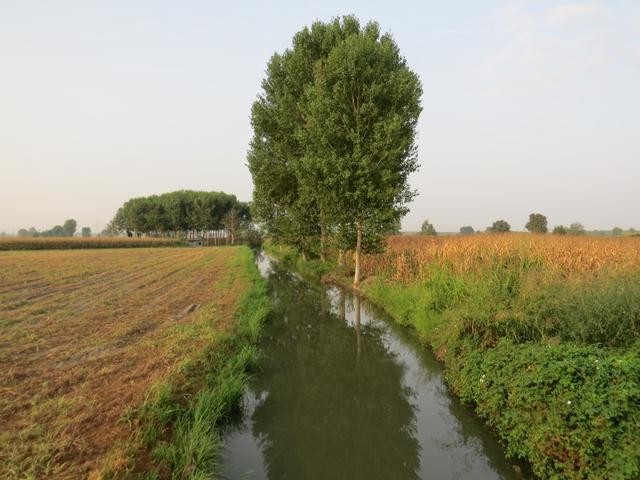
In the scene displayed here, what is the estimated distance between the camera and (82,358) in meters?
7.24

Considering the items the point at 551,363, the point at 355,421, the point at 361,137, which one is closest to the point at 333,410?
the point at 355,421

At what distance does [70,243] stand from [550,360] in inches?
2647

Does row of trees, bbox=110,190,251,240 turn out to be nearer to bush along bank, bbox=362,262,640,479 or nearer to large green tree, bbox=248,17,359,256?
large green tree, bbox=248,17,359,256

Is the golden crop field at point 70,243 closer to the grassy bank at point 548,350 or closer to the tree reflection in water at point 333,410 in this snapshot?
the tree reflection in water at point 333,410

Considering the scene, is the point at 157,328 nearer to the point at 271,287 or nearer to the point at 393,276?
the point at 393,276

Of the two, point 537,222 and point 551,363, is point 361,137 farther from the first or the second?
point 537,222

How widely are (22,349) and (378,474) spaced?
24.5 feet

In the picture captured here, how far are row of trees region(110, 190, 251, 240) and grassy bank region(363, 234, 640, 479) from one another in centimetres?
7927

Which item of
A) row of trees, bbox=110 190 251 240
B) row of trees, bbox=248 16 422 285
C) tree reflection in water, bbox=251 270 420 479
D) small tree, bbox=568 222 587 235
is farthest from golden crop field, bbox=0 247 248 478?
row of trees, bbox=110 190 251 240

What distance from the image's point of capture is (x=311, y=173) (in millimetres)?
17047

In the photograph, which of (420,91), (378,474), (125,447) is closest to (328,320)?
(378,474)

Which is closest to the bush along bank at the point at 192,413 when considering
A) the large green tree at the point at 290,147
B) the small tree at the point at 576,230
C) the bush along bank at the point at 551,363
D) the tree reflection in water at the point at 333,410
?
the tree reflection in water at the point at 333,410

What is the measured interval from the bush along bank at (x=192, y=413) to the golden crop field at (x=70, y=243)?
57304 mm

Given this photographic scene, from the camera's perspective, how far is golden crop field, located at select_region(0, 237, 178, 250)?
51250 millimetres
